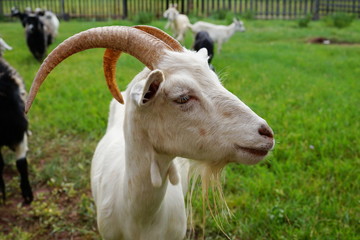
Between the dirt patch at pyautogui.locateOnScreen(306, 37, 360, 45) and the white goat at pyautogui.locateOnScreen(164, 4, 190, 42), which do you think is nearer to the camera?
the white goat at pyautogui.locateOnScreen(164, 4, 190, 42)

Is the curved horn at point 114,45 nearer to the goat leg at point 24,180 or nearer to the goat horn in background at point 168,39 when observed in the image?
the goat horn in background at point 168,39

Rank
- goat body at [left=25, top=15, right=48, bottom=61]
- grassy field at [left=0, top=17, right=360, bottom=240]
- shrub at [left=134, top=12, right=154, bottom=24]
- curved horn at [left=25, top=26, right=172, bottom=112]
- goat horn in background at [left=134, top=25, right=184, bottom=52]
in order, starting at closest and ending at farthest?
curved horn at [left=25, top=26, right=172, bottom=112] < goat horn in background at [left=134, top=25, right=184, bottom=52] < grassy field at [left=0, top=17, right=360, bottom=240] < goat body at [left=25, top=15, right=48, bottom=61] < shrub at [left=134, top=12, right=154, bottom=24]

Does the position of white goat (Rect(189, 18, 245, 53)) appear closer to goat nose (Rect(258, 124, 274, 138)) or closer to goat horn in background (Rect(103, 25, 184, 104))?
goat horn in background (Rect(103, 25, 184, 104))

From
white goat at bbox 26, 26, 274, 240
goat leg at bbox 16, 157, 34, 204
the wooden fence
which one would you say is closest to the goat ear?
white goat at bbox 26, 26, 274, 240

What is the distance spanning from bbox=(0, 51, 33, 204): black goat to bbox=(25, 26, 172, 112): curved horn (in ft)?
5.89

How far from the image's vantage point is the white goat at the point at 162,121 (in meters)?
1.51

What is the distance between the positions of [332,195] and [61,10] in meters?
17.5

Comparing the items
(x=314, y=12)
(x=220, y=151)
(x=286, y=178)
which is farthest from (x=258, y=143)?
(x=314, y=12)

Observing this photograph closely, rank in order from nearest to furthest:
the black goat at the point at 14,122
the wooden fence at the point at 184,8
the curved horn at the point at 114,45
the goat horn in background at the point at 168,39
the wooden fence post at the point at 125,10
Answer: the curved horn at the point at 114,45 < the goat horn in background at the point at 168,39 < the black goat at the point at 14,122 < the wooden fence at the point at 184,8 < the wooden fence post at the point at 125,10

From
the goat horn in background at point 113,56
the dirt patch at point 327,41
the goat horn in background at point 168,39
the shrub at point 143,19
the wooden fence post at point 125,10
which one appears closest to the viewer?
the goat horn in background at point 168,39

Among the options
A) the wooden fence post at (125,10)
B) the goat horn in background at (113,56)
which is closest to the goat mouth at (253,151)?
the goat horn in background at (113,56)

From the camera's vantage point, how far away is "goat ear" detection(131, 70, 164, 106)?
1.48 metres

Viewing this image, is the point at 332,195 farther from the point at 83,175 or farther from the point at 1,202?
the point at 1,202

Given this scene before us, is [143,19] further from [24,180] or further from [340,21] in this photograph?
[24,180]
